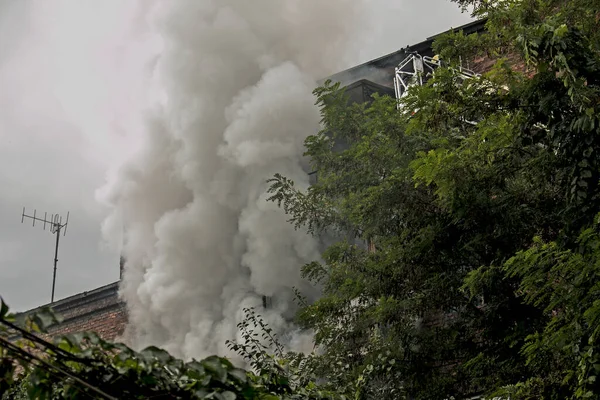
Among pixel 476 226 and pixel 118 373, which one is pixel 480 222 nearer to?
pixel 476 226

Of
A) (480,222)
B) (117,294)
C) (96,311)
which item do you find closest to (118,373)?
(480,222)

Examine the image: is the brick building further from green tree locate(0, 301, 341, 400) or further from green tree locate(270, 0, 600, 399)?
green tree locate(0, 301, 341, 400)

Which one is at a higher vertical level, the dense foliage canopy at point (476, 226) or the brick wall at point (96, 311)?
the brick wall at point (96, 311)

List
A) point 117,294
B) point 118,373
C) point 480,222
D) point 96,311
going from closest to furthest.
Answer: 1. point 118,373
2. point 480,222
3. point 117,294
4. point 96,311

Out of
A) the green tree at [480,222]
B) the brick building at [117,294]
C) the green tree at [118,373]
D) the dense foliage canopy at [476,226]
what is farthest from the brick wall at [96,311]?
the green tree at [118,373]

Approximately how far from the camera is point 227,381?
311 centimetres

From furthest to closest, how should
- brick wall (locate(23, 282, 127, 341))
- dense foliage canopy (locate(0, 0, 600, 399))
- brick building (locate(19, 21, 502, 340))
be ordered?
brick wall (locate(23, 282, 127, 341)) < brick building (locate(19, 21, 502, 340)) < dense foliage canopy (locate(0, 0, 600, 399))

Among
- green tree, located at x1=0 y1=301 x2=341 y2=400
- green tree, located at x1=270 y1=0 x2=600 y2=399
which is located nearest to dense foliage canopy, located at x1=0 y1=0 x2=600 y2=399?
green tree, located at x1=270 y1=0 x2=600 y2=399

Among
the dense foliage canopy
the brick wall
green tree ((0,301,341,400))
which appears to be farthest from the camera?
the brick wall

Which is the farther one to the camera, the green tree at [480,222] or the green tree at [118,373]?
the green tree at [480,222]

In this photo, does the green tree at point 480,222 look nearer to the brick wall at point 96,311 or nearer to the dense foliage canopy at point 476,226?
the dense foliage canopy at point 476,226

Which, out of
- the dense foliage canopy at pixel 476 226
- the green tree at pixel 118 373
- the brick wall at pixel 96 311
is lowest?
the green tree at pixel 118 373

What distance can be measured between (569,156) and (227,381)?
4650mm

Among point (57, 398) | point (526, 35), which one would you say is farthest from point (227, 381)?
point (526, 35)
